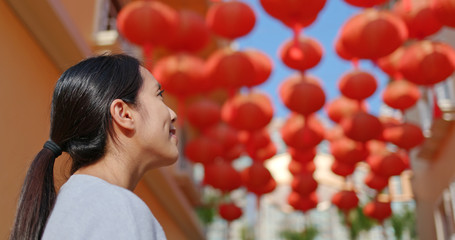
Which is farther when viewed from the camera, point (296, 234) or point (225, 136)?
point (296, 234)

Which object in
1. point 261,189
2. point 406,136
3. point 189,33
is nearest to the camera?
point 189,33

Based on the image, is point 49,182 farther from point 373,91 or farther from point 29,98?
point 373,91

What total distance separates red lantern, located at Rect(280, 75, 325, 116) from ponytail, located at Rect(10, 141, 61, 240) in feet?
12.0

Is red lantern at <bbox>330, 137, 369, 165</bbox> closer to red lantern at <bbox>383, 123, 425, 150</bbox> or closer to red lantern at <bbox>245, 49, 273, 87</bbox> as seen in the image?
red lantern at <bbox>383, 123, 425, 150</bbox>

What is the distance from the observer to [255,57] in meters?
5.46

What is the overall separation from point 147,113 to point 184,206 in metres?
5.14

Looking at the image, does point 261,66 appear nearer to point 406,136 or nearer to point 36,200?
point 406,136

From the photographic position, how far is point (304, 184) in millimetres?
6734

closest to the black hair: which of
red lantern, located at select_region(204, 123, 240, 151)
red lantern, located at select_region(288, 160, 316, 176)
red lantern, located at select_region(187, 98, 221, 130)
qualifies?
red lantern, located at select_region(187, 98, 221, 130)

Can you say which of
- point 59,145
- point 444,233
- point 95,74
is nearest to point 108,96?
point 95,74

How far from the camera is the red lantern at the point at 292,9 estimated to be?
4.31 meters

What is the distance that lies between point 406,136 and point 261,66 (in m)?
1.75

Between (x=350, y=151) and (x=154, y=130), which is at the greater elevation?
(x=154, y=130)

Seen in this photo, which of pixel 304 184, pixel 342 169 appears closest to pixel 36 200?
pixel 304 184
